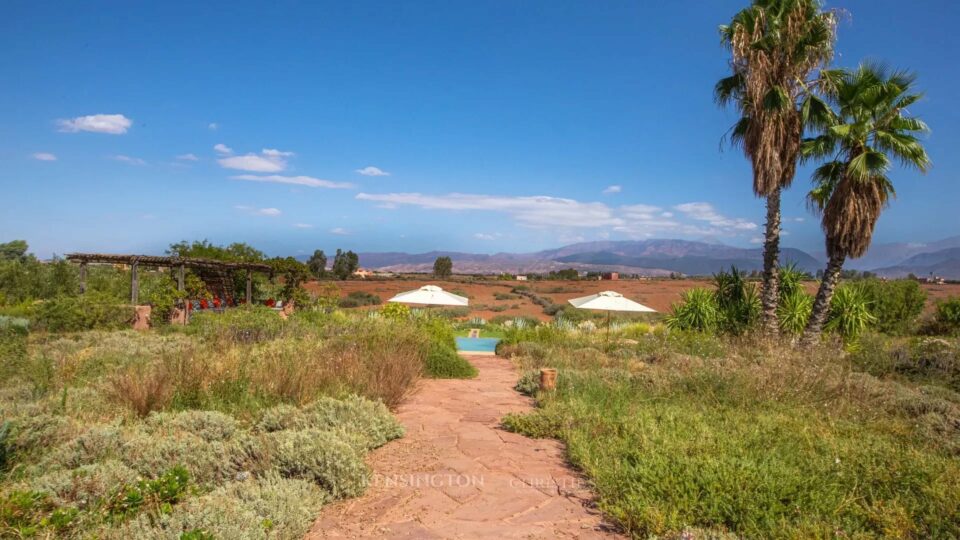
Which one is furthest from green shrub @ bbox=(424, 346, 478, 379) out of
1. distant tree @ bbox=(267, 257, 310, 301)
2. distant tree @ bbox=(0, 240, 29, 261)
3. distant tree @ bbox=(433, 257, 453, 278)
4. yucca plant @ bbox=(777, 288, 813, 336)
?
distant tree @ bbox=(433, 257, 453, 278)

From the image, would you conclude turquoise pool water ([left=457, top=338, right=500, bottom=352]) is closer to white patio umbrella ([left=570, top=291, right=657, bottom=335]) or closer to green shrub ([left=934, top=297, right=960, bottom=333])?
white patio umbrella ([left=570, top=291, right=657, bottom=335])

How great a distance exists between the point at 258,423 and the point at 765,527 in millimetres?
4094

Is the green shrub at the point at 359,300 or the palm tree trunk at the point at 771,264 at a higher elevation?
the palm tree trunk at the point at 771,264

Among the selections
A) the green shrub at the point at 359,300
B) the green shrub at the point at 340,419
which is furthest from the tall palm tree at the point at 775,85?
the green shrub at the point at 359,300

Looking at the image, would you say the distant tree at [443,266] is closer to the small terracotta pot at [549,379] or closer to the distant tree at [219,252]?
the distant tree at [219,252]

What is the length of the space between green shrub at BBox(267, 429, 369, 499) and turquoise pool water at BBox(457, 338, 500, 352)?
33.4ft

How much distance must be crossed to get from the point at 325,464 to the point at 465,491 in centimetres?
104

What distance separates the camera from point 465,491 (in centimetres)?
390

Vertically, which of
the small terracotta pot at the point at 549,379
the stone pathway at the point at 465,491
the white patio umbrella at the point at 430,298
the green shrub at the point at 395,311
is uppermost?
the white patio umbrella at the point at 430,298

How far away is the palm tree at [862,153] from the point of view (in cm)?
1091

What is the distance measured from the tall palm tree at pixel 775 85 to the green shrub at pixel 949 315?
7815 mm

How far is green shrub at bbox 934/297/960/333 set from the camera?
15.5m

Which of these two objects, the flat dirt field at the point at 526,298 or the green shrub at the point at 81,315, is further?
the flat dirt field at the point at 526,298

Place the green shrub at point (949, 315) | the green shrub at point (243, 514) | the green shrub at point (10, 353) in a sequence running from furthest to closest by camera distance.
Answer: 1. the green shrub at point (949, 315)
2. the green shrub at point (10, 353)
3. the green shrub at point (243, 514)
